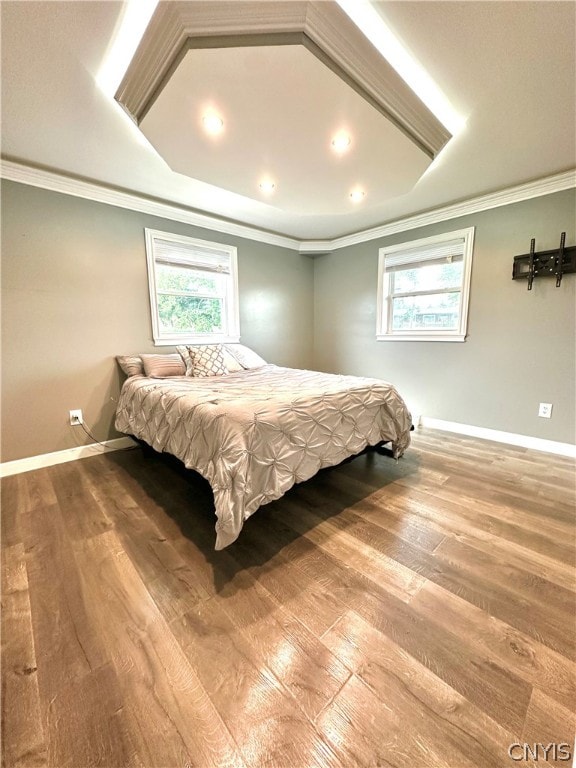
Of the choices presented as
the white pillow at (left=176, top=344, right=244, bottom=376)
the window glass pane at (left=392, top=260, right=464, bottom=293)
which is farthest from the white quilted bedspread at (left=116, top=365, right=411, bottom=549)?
the window glass pane at (left=392, top=260, right=464, bottom=293)

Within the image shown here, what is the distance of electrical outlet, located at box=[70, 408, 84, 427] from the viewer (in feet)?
8.78

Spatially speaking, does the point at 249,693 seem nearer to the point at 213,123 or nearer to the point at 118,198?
the point at 213,123

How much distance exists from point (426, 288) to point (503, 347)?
3.54ft

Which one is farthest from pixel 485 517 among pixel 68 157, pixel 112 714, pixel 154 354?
pixel 68 157

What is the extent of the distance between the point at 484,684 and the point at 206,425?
4.78ft

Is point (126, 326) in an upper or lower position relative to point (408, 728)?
upper

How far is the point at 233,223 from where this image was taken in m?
3.55

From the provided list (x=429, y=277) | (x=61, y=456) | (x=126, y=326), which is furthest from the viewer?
(x=429, y=277)

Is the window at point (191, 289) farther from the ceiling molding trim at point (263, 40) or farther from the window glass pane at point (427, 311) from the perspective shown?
the window glass pane at point (427, 311)

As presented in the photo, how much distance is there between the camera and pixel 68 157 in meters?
2.23

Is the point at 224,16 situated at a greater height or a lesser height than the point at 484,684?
greater

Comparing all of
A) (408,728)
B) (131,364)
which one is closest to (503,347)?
(408,728)

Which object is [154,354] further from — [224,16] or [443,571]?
[443,571]

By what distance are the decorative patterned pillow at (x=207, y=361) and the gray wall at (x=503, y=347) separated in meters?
2.21
